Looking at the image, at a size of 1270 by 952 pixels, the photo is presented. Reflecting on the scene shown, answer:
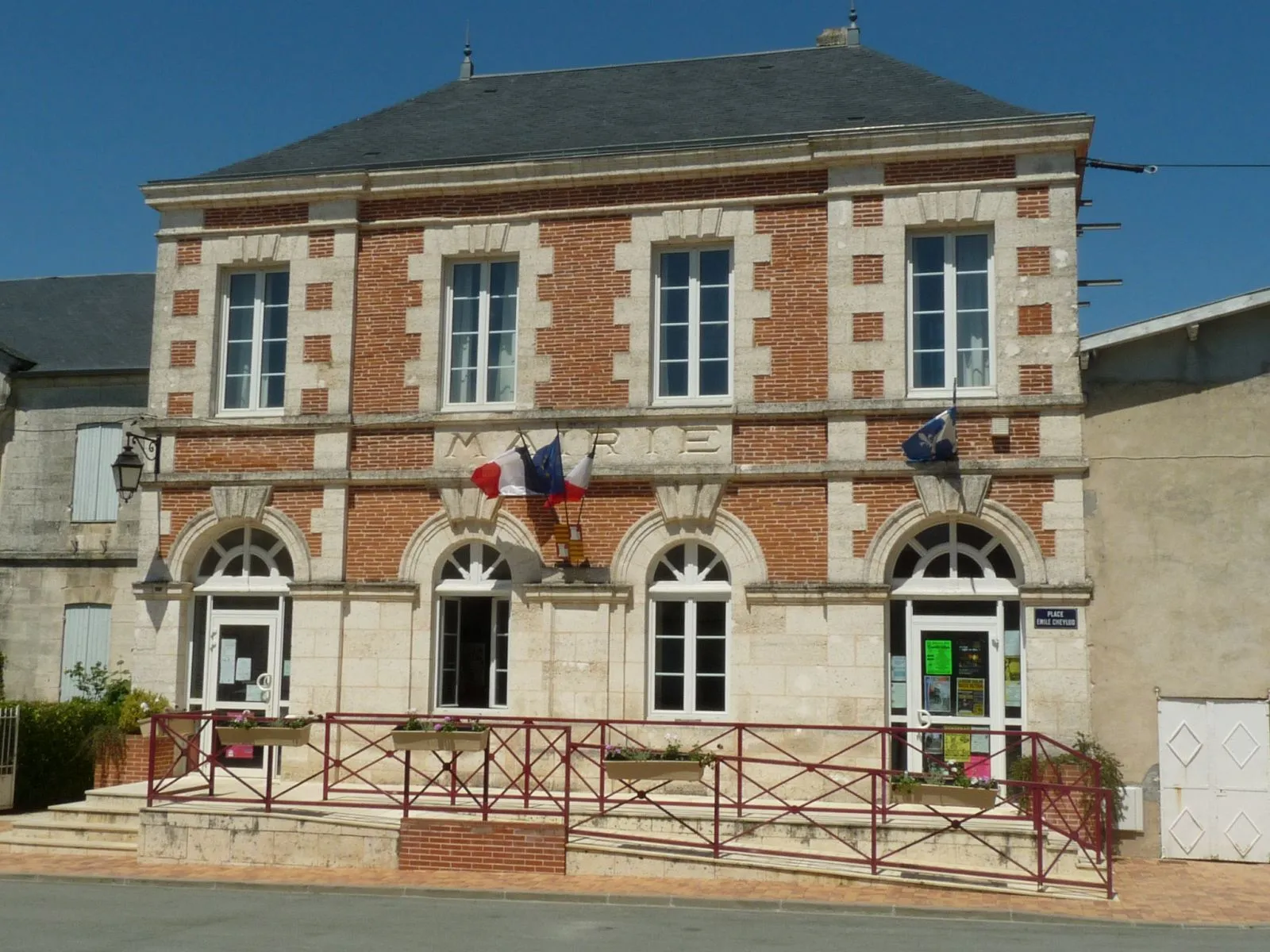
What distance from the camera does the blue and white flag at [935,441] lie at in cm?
1303

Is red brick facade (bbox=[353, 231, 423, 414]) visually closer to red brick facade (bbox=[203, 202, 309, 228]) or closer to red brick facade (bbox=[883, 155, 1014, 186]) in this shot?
red brick facade (bbox=[203, 202, 309, 228])

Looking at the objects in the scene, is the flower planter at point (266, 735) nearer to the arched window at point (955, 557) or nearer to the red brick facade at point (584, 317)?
the red brick facade at point (584, 317)

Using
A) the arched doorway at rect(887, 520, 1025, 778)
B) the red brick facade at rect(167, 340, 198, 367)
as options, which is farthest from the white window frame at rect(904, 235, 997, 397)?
the red brick facade at rect(167, 340, 198, 367)

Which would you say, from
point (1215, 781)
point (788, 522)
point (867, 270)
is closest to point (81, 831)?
point (788, 522)

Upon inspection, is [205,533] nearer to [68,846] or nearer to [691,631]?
[68,846]

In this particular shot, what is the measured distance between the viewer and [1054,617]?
12.9m

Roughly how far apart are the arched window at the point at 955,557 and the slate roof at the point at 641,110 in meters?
3.90

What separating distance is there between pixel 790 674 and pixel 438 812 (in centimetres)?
346

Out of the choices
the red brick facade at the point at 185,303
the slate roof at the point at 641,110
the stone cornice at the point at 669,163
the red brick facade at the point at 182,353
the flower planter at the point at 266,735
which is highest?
the slate roof at the point at 641,110

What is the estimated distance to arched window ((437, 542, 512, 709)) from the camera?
1433cm

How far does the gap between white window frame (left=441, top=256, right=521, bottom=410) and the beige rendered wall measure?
18.3 feet

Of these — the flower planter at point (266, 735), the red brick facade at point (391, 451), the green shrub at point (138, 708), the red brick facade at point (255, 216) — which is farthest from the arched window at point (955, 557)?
the green shrub at point (138, 708)

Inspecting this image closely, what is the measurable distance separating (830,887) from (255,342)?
328 inches

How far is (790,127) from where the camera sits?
47.3 feet
